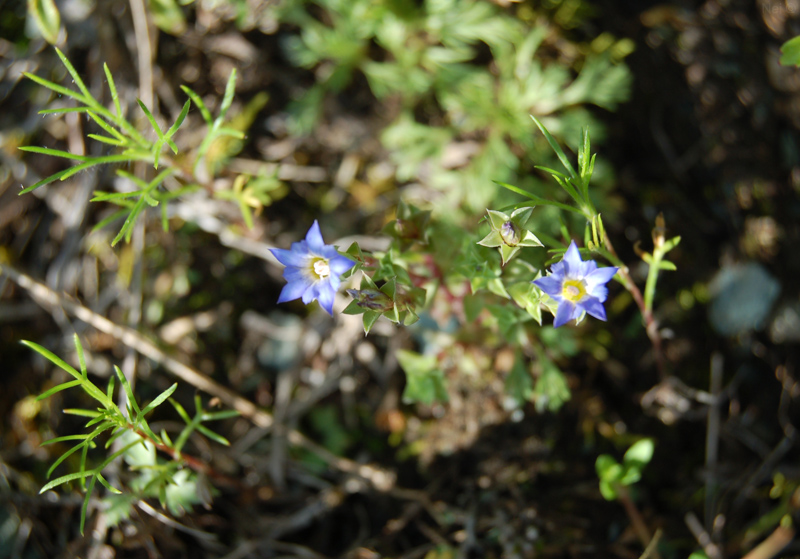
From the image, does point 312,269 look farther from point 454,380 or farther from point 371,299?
point 454,380

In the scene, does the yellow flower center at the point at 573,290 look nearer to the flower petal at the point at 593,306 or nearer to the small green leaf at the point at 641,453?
the flower petal at the point at 593,306

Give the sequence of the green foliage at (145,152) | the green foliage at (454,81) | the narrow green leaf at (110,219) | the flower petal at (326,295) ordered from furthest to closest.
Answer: the green foliage at (454,81) < the narrow green leaf at (110,219) < the green foliage at (145,152) < the flower petal at (326,295)

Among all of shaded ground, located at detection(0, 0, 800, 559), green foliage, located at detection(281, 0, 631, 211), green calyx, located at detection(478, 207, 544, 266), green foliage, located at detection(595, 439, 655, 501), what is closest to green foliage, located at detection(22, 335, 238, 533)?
shaded ground, located at detection(0, 0, 800, 559)

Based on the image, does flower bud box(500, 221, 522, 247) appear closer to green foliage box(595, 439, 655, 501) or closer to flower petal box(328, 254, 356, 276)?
flower petal box(328, 254, 356, 276)

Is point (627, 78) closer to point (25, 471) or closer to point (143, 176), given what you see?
point (143, 176)

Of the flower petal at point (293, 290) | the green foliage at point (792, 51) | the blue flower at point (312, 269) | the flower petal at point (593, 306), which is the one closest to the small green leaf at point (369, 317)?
the blue flower at point (312, 269)

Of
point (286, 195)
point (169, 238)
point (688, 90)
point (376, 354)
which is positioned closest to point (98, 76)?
point (169, 238)

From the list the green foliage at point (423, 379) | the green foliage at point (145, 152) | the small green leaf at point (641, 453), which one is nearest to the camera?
the green foliage at point (145, 152)

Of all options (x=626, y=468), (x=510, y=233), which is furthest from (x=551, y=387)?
(x=510, y=233)

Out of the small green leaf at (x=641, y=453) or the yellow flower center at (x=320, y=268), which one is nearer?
the yellow flower center at (x=320, y=268)
